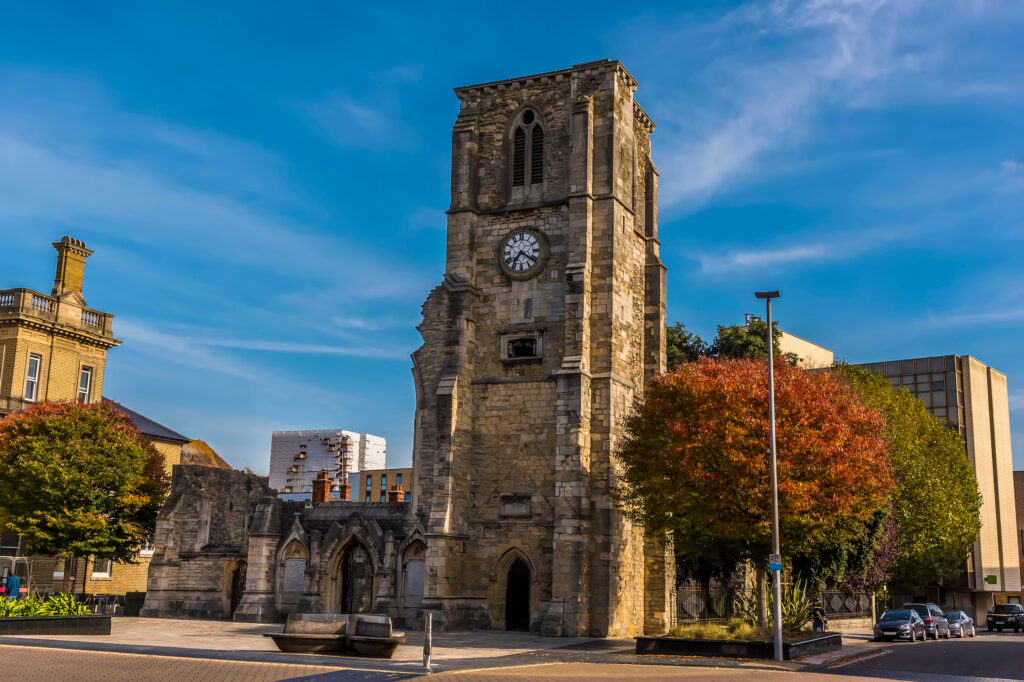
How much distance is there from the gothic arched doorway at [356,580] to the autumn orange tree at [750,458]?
11330 mm

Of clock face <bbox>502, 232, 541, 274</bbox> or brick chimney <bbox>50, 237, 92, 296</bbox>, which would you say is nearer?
clock face <bbox>502, 232, 541, 274</bbox>

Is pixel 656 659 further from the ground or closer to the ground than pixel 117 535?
closer to the ground

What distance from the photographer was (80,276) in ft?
170

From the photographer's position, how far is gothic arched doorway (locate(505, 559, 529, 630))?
3484cm

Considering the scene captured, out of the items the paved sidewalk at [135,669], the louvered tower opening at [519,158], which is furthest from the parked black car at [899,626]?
the paved sidewalk at [135,669]

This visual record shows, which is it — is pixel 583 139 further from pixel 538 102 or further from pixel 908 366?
pixel 908 366

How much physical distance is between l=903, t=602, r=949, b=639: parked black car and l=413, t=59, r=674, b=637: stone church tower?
10511mm

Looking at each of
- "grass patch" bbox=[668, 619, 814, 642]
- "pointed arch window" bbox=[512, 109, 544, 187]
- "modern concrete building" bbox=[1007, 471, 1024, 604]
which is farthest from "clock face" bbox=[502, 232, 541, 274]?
"modern concrete building" bbox=[1007, 471, 1024, 604]

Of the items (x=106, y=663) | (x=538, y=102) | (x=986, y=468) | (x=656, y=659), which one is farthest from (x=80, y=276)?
(x=986, y=468)

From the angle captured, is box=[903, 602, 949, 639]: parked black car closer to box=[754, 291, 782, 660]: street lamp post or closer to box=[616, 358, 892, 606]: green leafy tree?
box=[616, 358, 892, 606]: green leafy tree

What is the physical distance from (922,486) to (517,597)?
22.1m

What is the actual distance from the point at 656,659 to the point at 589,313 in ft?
49.7

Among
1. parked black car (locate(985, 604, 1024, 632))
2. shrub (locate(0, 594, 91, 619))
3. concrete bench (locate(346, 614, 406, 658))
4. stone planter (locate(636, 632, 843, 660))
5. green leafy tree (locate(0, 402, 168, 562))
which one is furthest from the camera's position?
parked black car (locate(985, 604, 1024, 632))

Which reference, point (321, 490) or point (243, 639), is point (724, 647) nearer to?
point (243, 639)
